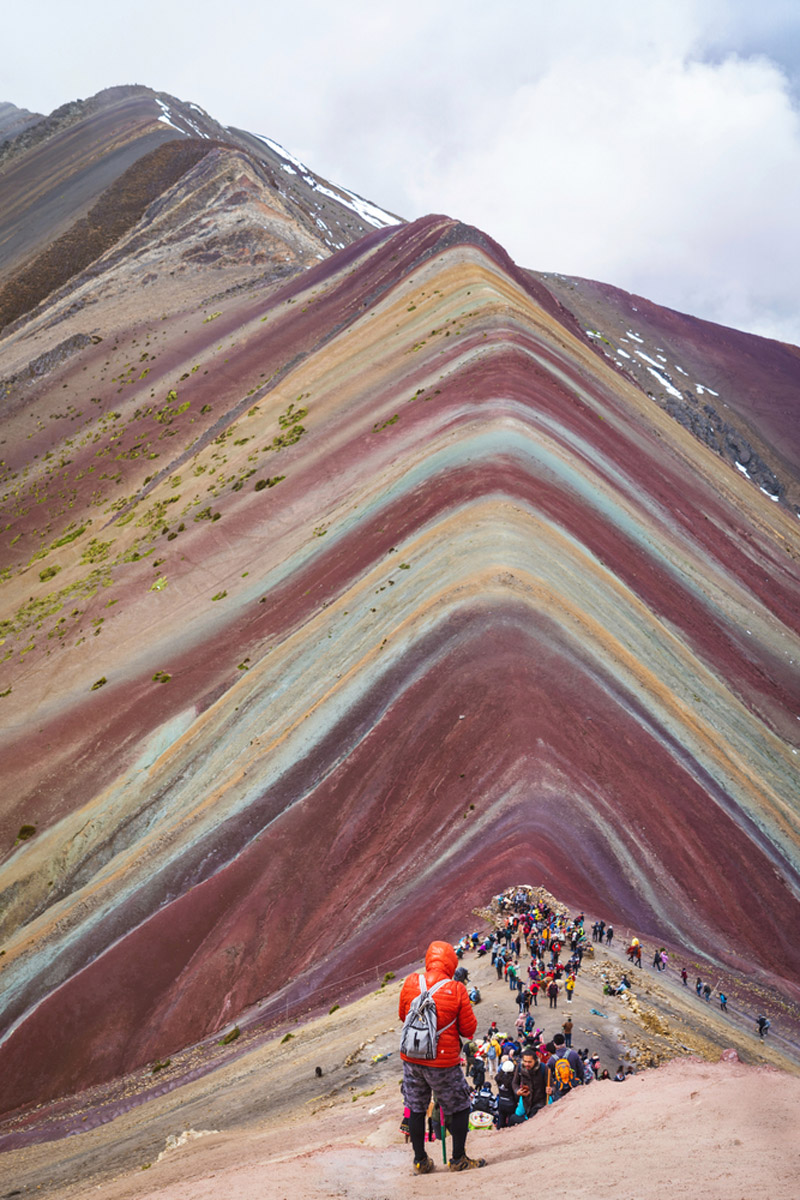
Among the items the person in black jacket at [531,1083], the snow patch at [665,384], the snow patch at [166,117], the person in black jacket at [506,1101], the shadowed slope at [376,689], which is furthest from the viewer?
the snow patch at [166,117]

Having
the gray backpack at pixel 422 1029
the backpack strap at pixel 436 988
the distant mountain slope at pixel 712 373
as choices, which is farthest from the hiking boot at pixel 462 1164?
the distant mountain slope at pixel 712 373

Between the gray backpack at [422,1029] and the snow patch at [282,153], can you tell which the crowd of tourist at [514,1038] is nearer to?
the gray backpack at [422,1029]

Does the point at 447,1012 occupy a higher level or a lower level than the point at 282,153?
lower

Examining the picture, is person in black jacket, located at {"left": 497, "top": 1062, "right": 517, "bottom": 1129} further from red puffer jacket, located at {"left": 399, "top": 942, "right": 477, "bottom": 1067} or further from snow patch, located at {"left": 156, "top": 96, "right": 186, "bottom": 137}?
snow patch, located at {"left": 156, "top": 96, "right": 186, "bottom": 137}

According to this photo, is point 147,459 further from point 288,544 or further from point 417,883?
point 417,883

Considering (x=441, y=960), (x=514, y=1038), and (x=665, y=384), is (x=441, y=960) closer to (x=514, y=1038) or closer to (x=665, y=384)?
(x=514, y=1038)

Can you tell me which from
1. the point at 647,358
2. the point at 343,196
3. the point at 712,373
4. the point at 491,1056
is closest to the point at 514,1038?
the point at 491,1056
